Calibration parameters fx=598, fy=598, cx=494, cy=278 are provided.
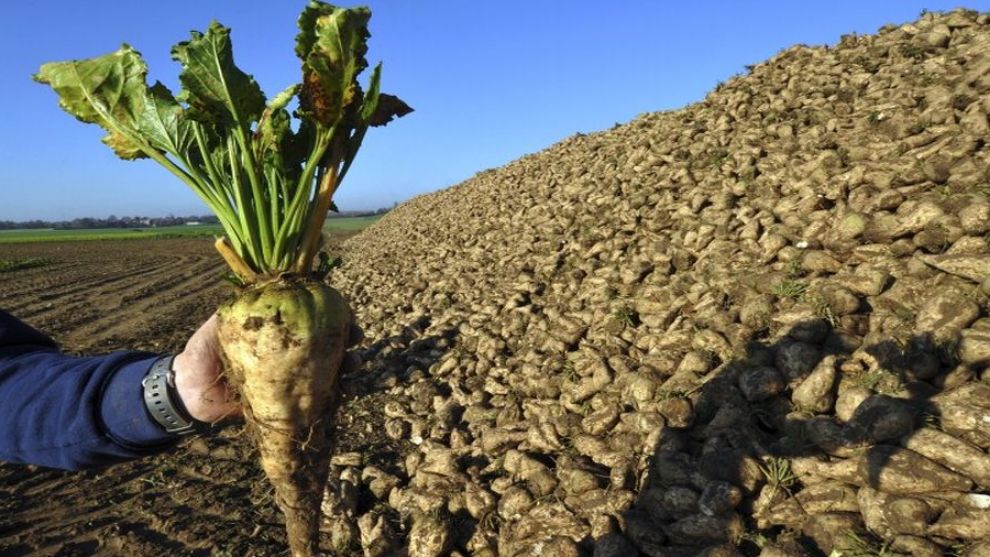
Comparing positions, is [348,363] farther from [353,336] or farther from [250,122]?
[250,122]

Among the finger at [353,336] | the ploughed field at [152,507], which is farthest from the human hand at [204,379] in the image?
the ploughed field at [152,507]

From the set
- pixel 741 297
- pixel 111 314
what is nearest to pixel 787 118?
pixel 741 297

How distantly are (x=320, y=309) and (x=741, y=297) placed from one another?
356 cm

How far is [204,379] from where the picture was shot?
2.72m

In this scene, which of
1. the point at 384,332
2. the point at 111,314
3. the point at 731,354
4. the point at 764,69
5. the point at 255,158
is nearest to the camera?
the point at 255,158

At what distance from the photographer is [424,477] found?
4.57 meters

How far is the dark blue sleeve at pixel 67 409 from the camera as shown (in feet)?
7.59

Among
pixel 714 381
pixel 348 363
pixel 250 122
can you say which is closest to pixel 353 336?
pixel 348 363

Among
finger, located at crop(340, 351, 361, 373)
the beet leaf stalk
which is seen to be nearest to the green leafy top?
the beet leaf stalk

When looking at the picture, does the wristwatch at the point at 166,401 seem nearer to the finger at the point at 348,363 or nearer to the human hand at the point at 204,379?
the human hand at the point at 204,379

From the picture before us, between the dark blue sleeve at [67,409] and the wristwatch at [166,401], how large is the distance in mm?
27

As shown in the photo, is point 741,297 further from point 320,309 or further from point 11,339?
point 11,339

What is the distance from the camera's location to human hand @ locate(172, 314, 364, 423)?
258cm

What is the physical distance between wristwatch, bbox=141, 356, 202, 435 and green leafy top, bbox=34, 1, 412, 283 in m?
0.50
